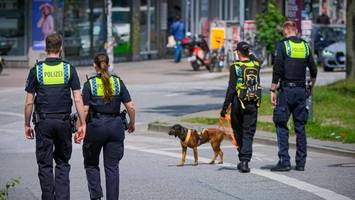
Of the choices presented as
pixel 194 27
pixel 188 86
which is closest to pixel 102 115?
pixel 188 86

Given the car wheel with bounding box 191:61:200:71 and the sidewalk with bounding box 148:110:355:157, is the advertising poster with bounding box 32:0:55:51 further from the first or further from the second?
the sidewalk with bounding box 148:110:355:157

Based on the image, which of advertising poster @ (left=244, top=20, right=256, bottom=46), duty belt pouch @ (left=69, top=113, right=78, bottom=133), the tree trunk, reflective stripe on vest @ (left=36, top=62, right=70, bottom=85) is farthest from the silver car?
reflective stripe on vest @ (left=36, top=62, right=70, bottom=85)

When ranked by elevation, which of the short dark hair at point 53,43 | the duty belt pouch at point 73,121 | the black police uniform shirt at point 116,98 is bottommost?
the duty belt pouch at point 73,121

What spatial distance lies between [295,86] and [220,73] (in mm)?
22051

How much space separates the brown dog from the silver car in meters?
23.1

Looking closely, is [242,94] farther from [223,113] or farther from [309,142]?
[309,142]

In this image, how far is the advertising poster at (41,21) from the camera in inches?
1422

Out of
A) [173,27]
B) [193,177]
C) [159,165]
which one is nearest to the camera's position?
[193,177]

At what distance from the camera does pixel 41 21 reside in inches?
1426

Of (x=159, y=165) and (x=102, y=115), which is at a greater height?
(x=102, y=115)

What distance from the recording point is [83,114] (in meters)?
10.2

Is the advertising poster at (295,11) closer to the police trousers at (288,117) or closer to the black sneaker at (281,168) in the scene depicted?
the police trousers at (288,117)

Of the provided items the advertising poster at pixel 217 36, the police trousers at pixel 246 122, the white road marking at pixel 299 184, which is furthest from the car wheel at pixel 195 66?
the police trousers at pixel 246 122

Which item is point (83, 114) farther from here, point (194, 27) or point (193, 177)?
point (194, 27)
